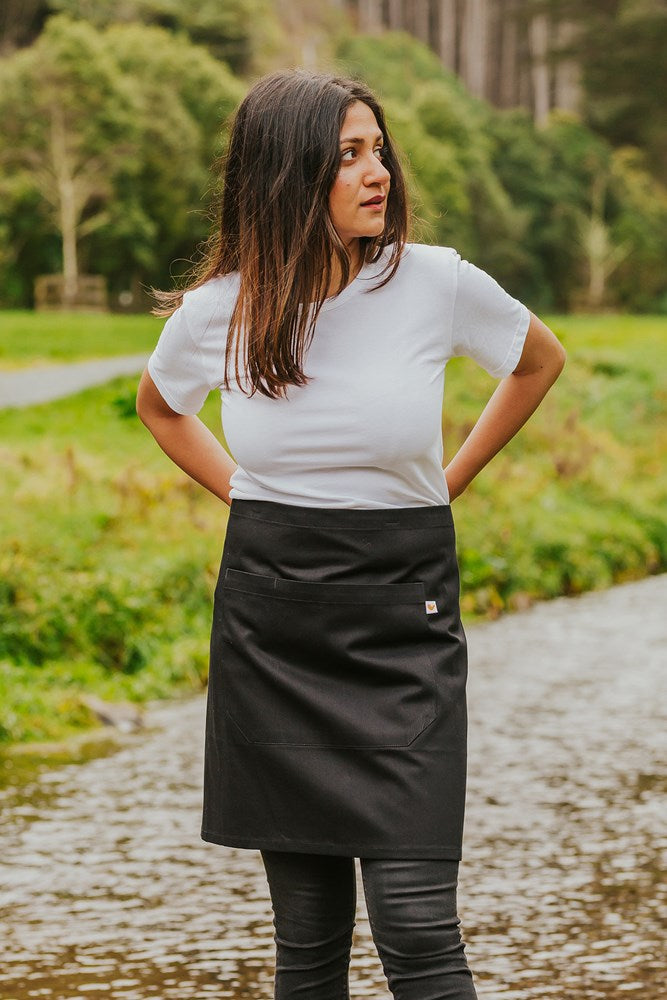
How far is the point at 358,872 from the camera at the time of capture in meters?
4.77

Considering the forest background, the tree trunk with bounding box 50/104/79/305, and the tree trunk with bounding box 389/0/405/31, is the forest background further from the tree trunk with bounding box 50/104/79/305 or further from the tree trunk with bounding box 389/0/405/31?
the tree trunk with bounding box 389/0/405/31

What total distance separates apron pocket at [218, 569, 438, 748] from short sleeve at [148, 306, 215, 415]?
0.40 m

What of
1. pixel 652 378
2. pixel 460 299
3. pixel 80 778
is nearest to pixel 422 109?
pixel 652 378

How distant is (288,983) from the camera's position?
267cm

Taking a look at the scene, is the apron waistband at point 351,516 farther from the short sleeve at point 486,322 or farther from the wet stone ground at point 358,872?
the wet stone ground at point 358,872

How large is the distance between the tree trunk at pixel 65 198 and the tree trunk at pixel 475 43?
28.6 m

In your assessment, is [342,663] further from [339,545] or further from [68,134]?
[68,134]

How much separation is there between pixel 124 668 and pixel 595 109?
1370 inches

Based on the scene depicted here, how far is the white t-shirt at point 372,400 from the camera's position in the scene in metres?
2.48

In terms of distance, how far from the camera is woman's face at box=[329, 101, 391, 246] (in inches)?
101

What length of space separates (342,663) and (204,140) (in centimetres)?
2754

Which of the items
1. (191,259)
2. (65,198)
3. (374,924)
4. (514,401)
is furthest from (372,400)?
(65,198)

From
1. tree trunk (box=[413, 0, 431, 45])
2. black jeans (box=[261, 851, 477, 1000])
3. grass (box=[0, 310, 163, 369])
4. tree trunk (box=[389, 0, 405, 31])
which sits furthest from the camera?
tree trunk (box=[413, 0, 431, 45])

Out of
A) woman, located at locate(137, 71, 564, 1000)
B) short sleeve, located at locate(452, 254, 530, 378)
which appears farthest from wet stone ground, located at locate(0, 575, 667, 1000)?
short sleeve, located at locate(452, 254, 530, 378)
